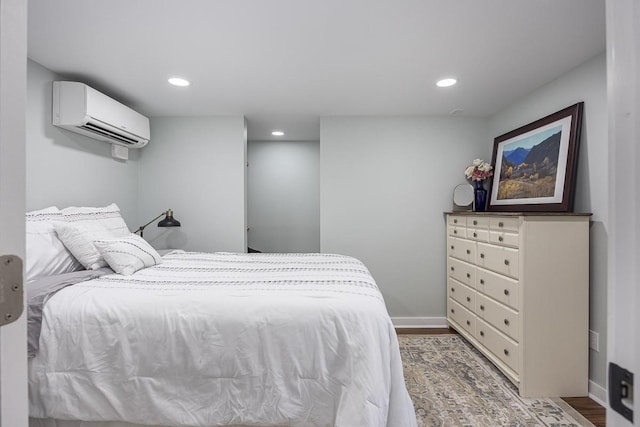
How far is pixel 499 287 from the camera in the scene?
256cm

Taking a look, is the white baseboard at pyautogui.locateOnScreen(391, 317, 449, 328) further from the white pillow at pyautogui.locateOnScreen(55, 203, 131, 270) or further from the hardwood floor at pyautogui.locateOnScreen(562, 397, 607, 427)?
the white pillow at pyautogui.locateOnScreen(55, 203, 131, 270)

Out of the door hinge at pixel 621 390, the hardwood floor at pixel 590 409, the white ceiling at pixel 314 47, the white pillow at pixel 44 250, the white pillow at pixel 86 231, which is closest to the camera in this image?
the door hinge at pixel 621 390

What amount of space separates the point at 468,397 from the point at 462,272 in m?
1.32

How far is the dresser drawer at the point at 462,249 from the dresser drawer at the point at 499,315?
1.27 ft

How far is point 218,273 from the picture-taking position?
7.28ft

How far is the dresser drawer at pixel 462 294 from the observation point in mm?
3031

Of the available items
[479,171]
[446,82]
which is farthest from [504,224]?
[446,82]

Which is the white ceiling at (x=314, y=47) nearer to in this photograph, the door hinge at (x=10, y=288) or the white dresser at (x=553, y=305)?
the white dresser at (x=553, y=305)

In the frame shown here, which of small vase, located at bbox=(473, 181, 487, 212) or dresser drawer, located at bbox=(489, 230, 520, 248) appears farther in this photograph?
small vase, located at bbox=(473, 181, 487, 212)

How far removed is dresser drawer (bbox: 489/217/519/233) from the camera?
2.36 meters

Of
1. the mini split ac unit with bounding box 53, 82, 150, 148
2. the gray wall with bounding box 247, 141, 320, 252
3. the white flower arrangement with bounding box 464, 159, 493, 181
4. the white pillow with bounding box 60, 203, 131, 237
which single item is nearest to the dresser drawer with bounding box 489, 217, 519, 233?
the white flower arrangement with bounding box 464, 159, 493, 181

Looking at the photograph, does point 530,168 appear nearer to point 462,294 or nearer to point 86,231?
point 462,294

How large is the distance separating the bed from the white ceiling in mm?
1619

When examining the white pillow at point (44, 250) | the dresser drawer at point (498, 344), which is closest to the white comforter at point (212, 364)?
the white pillow at point (44, 250)
